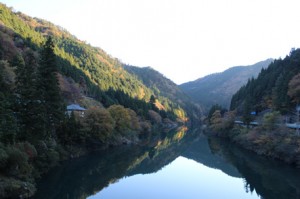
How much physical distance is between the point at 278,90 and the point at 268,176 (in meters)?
41.9

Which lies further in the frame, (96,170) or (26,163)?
(96,170)

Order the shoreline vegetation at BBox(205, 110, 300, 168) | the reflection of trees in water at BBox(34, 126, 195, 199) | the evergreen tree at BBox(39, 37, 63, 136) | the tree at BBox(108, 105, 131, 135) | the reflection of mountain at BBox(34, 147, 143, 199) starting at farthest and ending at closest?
the tree at BBox(108, 105, 131, 135)
the shoreline vegetation at BBox(205, 110, 300, 168)
the evergreen tree at BBox(39, 37, 63, 136)
the reflection of trees in water at BBox(34, 126, 195, 199)
the reflection of mountain at BBox(34, 147, 143, 199)

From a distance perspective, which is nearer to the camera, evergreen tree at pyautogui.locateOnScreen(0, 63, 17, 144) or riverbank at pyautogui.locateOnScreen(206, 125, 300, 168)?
evergreen tree at pyautogui.locateOnScreen(0, 63, 17, 144)

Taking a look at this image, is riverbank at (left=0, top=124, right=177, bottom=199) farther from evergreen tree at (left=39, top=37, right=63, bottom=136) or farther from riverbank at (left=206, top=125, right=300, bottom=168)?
riverbank at (left=206, top=125, right=300, bottom=168)

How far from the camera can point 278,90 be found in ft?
244

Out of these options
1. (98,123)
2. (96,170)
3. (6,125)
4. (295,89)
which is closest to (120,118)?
(98,123)

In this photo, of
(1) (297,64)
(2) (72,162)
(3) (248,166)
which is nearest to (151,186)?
(2) (72,162)

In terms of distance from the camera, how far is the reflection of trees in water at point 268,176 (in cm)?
3111

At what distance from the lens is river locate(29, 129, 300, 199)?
94.2 feet

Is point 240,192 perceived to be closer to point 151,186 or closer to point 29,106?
point 151,186

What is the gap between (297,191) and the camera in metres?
30.7

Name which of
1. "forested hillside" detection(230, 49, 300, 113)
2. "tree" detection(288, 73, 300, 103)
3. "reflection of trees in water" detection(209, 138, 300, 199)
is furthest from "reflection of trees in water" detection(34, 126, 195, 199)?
"forested hillside" detection(230, 49, 300, 113)

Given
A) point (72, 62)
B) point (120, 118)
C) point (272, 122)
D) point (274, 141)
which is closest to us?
point (274, 141)

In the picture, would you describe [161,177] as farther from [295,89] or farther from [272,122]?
[295,89]
